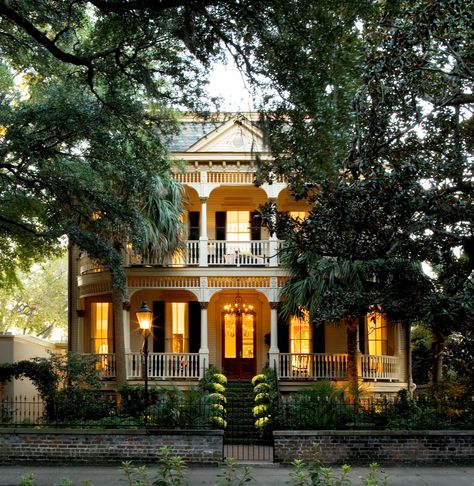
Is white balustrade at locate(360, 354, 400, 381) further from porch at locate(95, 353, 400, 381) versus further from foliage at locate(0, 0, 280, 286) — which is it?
foliage at locate(0, 0, 280, 286)

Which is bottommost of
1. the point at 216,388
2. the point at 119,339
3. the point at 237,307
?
the point at 216,388

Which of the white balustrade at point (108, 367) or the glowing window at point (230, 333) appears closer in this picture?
the white balustrade at point (108, 367)

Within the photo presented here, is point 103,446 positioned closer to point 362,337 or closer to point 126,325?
point 126,325

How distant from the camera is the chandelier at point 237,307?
24656mm

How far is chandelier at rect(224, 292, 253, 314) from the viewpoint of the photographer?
971 inches

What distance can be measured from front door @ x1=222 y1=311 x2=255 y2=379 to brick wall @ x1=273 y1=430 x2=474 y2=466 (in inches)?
383

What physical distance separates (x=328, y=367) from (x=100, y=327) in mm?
7816

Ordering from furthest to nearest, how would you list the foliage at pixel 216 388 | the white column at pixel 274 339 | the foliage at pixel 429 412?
1. the white column at pixel 274 339
2. the foliage at pixel 216 388
3. the foliage at pixel 429 412

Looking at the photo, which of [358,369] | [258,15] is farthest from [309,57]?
[358,369]

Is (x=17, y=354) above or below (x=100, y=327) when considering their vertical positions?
below

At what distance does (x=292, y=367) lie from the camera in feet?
74.9

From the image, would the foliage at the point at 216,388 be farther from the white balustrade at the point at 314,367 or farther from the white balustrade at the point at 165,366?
the white balustrade at the point at 314,367

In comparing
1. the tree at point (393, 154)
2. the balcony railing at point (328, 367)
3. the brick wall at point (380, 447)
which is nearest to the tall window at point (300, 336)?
the balcony railing at point (328, 367)

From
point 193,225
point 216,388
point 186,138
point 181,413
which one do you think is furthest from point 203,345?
point 181,413
